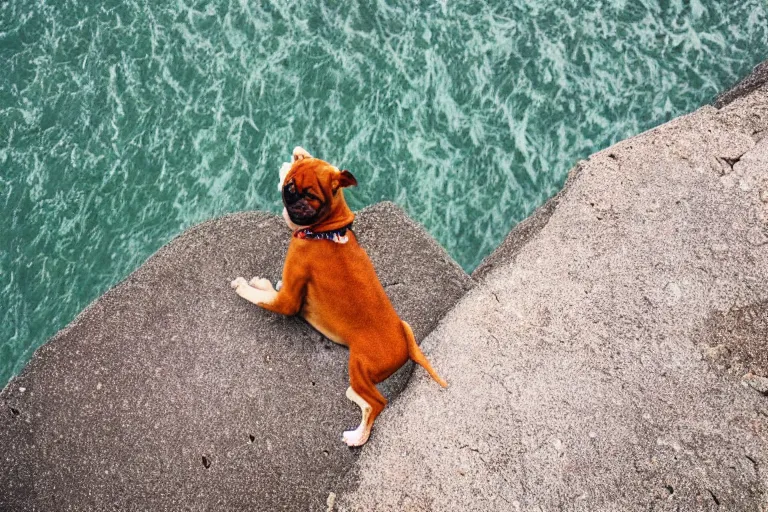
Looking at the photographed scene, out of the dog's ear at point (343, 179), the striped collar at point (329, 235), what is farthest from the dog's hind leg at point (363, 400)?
the dog's ear at point (343, 179)

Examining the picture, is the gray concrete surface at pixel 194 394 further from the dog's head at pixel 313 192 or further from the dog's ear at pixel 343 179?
the dog's ear at pixel 343 179

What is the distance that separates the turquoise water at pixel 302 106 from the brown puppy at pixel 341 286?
156 centimetres

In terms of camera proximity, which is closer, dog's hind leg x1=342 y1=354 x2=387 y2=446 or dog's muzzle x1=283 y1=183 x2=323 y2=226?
dog's muzzle x1=283 y1=183 x2=323 y2=226

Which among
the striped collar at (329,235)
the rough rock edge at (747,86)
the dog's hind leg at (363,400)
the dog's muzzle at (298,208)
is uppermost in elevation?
the dog's muzzle at (298,208)

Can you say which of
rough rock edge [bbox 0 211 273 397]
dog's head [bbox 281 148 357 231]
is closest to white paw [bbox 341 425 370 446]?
dog's head [bbox 281 148 357 231]

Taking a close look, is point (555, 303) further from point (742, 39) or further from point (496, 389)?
point (742, 39)

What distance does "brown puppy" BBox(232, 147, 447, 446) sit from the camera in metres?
2.30

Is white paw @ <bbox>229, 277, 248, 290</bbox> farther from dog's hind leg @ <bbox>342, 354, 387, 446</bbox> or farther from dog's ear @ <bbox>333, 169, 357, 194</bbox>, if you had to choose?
dog's ear @ <bbox>333, 169, 357, 194</bbox>

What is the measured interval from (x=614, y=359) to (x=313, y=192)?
1.34m

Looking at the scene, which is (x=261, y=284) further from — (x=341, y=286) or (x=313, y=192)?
(x=313, y=192)

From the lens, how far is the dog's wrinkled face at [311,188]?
7.45 ft

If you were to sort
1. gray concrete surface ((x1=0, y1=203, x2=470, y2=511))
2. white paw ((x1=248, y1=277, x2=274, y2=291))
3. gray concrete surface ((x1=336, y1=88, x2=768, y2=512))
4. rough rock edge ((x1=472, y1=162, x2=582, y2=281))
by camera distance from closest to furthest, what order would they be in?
gray concrete surface ((x1=336, y1=88, x2=768, y2=512)) → gray concrete surface ((x1=0, y1=203, x2=470, y2=511)) → white paw ((x1=248, y1=277, x2=274, y2=291)) → rough rock edge ((x1=472, y1=162, x2=582, y2=281))

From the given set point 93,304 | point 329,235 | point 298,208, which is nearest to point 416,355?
point 329,235

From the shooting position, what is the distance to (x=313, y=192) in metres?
2.27
